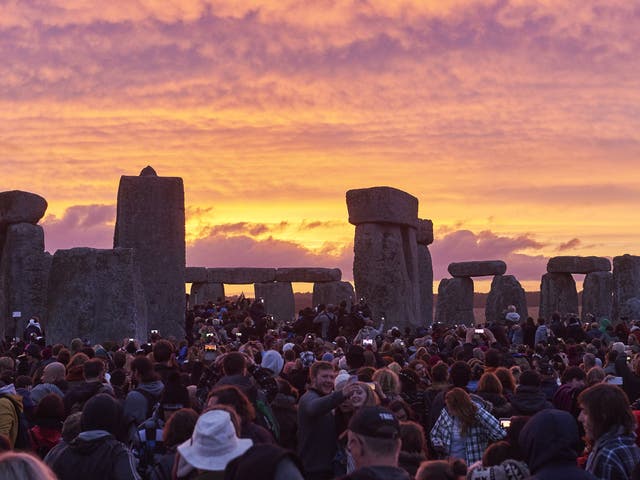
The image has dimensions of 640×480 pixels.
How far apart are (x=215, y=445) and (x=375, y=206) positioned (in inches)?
702

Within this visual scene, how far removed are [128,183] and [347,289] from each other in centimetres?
1698

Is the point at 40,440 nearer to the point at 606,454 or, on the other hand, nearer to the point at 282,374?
the point at 282,374

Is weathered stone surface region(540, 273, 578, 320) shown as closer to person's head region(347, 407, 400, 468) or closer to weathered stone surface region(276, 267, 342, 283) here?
weathered stone surface region(276, 267, 342, 283)

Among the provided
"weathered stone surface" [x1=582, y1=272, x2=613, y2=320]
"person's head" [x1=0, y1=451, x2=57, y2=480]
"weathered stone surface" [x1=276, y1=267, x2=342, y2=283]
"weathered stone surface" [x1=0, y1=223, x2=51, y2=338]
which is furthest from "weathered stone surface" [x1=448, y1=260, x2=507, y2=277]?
"person's head" [x1=0, y1=451, x2=57, y2=480]

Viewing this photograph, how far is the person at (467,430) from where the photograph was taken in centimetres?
595

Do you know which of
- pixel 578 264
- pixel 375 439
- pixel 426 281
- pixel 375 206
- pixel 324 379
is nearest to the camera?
pixel 375 439

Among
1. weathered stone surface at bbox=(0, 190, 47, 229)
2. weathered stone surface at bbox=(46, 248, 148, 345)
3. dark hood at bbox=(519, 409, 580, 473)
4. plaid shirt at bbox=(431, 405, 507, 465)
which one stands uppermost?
A: weathered stone surface at bbox=(0, 190, 47, 229)

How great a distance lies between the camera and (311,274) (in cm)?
3831

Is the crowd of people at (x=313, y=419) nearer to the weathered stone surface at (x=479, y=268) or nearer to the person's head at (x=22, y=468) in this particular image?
the person's head at (x=22, y=468)

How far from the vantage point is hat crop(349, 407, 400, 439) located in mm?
3752

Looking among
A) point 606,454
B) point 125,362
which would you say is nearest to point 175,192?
point 125,362

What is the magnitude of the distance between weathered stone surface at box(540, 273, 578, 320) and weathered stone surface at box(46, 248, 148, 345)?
1963 cm

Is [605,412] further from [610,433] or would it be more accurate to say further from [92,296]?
[92,296]

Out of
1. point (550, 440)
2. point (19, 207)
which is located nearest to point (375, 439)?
point (550, 440)
